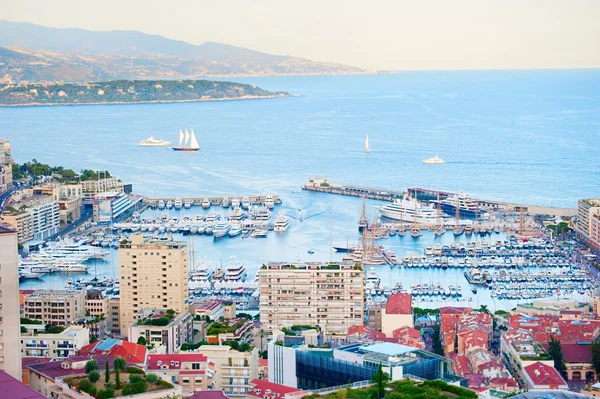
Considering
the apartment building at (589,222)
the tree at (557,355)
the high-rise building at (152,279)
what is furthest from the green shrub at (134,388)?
the apartment building at (589,222)

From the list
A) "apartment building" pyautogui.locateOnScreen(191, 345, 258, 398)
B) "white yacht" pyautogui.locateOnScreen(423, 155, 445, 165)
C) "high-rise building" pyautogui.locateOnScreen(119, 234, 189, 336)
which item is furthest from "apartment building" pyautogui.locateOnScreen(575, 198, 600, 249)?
"white yacht" pyautogui.locateOnScreen(423, 155, 445, 165)

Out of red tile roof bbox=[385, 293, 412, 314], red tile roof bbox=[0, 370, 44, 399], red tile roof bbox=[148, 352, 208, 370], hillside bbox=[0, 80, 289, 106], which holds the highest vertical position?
hillside bbox=[0, 80, 289, 106]

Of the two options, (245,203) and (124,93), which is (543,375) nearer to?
(245,203)

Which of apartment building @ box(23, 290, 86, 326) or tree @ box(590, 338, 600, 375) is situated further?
apartment building @ box(23, 290, 86, 326)

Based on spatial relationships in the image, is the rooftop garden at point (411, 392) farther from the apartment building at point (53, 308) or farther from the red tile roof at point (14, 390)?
the apartment building at point (53, 308)

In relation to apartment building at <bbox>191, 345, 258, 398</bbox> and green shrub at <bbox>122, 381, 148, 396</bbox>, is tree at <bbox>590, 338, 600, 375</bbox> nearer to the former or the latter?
apartment building at <bbox>191, 345, 258, 398</bbox>

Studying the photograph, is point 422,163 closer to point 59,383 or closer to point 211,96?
point 59,383

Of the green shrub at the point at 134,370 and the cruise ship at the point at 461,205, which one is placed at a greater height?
the green shrub at the point at 134,370
